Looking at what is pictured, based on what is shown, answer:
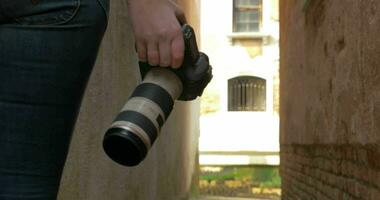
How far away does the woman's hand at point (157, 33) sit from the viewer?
116 cm

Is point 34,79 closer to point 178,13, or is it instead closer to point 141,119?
point 141,119

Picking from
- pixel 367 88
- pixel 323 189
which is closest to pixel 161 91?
pixel 367 88

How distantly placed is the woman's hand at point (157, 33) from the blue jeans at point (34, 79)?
175mm

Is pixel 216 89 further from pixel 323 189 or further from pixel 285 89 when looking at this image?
pixel 323 189

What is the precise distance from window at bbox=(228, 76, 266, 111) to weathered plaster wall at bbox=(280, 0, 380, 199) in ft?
27.5

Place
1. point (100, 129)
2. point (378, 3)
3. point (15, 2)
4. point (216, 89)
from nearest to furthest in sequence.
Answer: point (15, 2) → point (378, 3) → point (100, 129) → point (216, 89)

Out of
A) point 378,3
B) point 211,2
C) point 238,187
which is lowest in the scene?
point 238,187

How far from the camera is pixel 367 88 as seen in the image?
2924 millimetres

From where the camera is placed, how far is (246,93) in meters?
15.3

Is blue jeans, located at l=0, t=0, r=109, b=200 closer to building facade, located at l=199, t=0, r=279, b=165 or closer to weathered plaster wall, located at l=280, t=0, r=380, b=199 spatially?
weathered plaster wall, located at l=280, t=0, r=380, b=199

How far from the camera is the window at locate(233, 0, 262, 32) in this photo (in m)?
→ 15.9

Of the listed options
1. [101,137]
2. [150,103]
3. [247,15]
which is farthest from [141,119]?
[247,15]

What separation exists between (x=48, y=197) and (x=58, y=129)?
0.10 m

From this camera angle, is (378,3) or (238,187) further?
(238,187)
